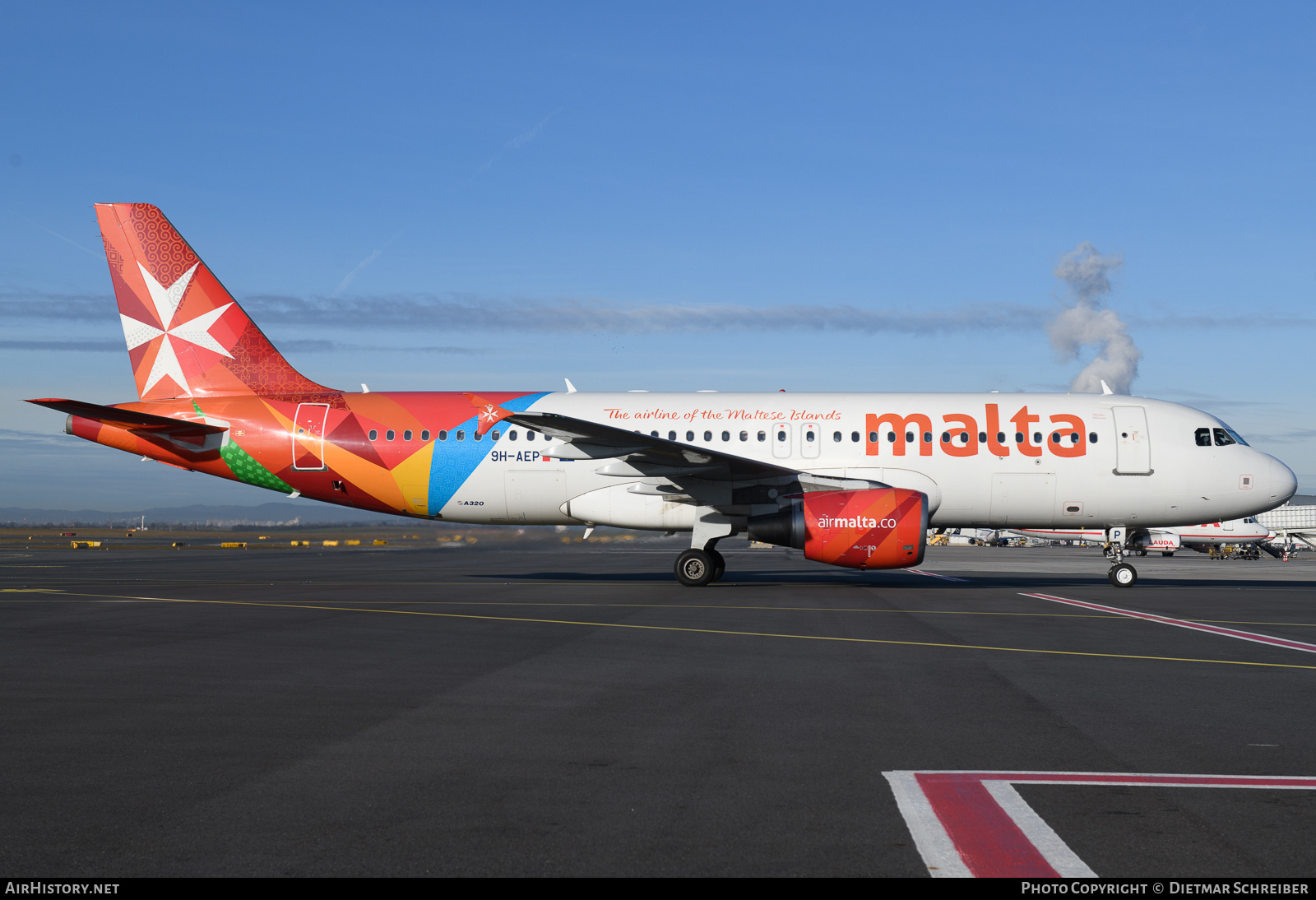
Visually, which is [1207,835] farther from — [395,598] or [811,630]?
[395,598]

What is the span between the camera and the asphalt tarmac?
3998mm

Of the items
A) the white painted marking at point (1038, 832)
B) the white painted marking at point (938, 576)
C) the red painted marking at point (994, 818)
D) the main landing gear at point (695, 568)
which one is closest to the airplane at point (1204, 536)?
the white painted marking at point (938, 576)

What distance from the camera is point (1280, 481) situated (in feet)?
66.6

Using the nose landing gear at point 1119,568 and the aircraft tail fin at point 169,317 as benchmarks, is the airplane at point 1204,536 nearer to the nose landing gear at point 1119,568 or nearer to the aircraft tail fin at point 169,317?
the nose landing gear at point 1119,568

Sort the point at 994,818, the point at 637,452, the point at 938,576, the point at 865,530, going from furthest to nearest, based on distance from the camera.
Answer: the point at 938,576 < the point at 637,452 < the point at 865,530 < the point at 994,818

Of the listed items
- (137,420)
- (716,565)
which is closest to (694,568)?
(716,565)

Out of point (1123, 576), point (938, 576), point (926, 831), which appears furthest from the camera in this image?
point (938, 576)

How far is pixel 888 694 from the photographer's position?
773cm

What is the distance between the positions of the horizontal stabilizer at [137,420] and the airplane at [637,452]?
0.16ft

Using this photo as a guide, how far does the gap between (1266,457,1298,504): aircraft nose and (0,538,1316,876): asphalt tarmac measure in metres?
6.93

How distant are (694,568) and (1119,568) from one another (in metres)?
9.48

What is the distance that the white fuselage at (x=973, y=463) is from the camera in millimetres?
20078

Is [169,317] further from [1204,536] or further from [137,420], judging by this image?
[1204,536]

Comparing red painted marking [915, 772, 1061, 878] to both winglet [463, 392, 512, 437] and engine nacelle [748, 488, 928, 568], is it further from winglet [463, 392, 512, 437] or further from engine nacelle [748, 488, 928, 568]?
winglet [463, 392, 512, 437]
